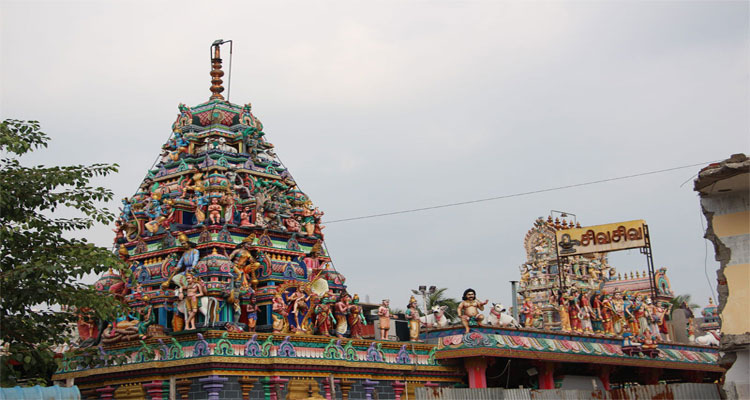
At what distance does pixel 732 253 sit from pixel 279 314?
11.9 meters

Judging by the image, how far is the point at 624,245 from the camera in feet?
129

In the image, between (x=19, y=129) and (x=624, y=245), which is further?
(x=624, y=245)

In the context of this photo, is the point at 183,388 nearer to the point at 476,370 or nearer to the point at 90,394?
the point at 90,394

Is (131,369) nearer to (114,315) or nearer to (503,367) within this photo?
(114,315)

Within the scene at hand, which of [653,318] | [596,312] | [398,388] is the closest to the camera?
[398,388]

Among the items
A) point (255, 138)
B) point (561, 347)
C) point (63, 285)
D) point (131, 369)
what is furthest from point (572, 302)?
point (63, 285)

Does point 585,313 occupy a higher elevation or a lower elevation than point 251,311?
higher

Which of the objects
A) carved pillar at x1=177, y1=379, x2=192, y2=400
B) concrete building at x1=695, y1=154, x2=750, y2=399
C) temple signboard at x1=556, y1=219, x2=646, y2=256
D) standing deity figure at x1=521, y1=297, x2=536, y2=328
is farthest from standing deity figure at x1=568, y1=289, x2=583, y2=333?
carved pillar at x1=177, y1=379, x2=192, y2=400

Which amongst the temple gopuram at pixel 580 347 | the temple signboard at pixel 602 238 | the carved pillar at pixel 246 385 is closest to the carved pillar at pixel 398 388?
the temple gopuram at pixel 580 347

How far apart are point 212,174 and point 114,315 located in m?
8.57

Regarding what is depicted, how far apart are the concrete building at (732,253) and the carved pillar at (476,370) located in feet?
30.8

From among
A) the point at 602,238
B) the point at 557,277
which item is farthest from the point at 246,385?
the point at 557,277

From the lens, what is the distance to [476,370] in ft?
92.9

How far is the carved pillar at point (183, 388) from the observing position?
23.4 metres
